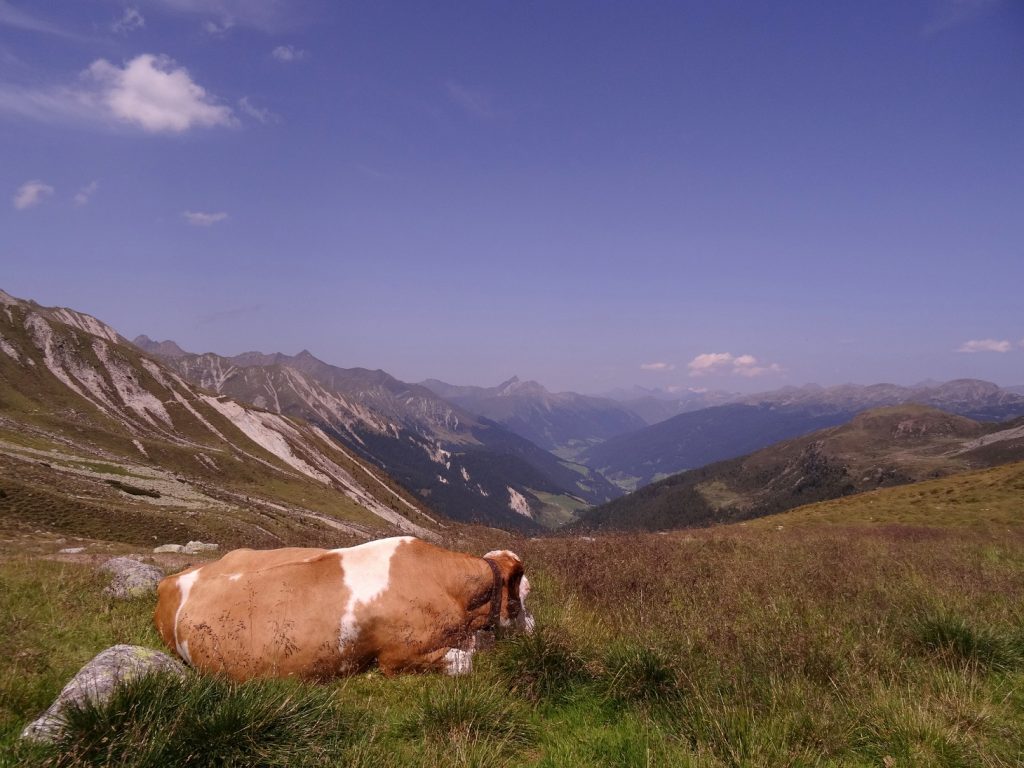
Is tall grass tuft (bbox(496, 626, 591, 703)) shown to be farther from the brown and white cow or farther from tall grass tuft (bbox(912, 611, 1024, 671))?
tall grass tuft (bbox(912, 611, 1024, 671))

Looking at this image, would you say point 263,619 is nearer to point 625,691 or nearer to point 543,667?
point 543,667

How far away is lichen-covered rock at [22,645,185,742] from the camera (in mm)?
3895

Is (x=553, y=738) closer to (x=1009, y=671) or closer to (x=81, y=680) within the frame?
(x=81, y=680)

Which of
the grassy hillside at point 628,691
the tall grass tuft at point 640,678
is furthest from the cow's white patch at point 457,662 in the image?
the tall grass tuft at point 640,678

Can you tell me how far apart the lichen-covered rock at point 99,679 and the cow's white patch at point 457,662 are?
112 inches

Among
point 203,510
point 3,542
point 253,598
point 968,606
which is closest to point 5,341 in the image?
point 203,510

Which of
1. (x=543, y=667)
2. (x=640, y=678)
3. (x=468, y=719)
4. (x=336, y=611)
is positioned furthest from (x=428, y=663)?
(x=640, y=678)

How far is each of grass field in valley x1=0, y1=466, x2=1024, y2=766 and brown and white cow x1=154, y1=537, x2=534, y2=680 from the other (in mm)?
415

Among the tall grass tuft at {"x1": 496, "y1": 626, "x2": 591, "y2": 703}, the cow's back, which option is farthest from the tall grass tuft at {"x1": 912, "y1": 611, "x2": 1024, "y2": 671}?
the cow's back

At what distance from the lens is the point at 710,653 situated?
614 centimetres

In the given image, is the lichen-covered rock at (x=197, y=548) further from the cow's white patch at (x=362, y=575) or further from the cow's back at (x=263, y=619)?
the cow's white patch at (x=362, y=575)

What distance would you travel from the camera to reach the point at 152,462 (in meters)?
75.9

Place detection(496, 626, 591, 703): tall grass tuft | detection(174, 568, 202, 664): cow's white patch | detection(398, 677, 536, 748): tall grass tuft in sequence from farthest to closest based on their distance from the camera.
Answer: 1. detection(174, 568, 202, 664): cow's white patch
2. detection(496, 626, 591, 703): tall grass tuft
3. detection(398, 677, 536, 748): tall grass tuft

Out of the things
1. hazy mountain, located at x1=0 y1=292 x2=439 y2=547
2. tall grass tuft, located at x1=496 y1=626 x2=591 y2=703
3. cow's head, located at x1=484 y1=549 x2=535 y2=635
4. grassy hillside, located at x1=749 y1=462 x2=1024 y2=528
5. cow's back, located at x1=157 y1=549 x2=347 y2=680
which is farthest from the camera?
hazy mountain, located at x1=0 y1=292 x2=439 y2=547
